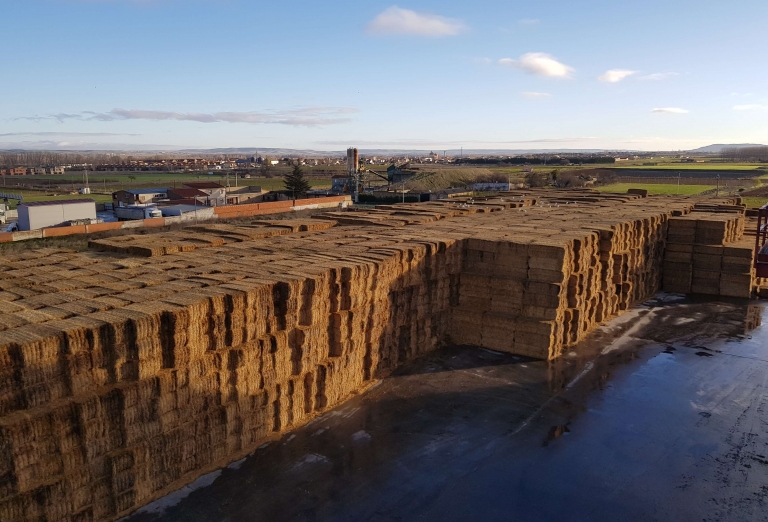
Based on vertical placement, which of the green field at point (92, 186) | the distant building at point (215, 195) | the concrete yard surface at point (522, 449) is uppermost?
the distant building at point (215, 195)

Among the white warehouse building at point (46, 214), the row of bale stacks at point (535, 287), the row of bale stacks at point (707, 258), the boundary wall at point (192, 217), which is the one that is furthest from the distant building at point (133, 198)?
the row of bale stacks at point (707, 258)

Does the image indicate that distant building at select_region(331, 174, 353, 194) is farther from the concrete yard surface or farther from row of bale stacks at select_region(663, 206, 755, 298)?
the concrete yard surface

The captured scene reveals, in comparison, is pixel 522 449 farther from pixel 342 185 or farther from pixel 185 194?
pixel 342 185

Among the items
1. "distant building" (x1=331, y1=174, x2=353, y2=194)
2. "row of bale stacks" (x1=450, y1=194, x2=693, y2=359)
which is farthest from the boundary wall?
"row of bale stacks" (x1=450, y1=194, x2=693, y2=359)

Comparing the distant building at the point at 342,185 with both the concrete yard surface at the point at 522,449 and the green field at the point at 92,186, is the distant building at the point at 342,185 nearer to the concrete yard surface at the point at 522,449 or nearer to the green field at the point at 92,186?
the green field at the point at 92,186

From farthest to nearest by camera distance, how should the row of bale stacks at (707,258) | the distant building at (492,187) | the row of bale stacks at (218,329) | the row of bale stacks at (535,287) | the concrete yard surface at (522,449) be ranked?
the distant building at (492,187) < the row of bale stacks at (707,258) < the row of bale stacks at (535,287) < the concrete yard surface at (522,449) < the row of bale stacks at (218,329)

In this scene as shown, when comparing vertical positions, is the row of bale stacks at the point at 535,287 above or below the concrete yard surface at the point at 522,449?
above

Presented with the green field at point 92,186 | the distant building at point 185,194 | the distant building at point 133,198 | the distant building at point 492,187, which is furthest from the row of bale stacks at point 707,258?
the green field at point 92,186

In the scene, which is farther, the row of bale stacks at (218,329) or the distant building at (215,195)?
the distant building at (215,195)

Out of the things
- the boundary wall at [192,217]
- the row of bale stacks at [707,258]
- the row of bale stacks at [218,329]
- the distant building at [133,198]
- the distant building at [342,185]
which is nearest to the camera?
the row of bale stacks at [218,329]
